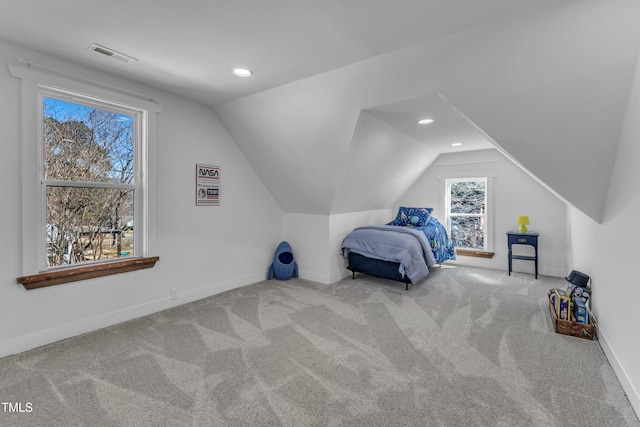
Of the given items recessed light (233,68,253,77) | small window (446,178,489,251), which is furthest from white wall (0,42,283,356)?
small window (446,178,489,251)

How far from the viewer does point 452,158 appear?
17.9 feet

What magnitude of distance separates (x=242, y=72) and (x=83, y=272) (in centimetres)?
225

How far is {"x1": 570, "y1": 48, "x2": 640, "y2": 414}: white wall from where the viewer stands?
1.80 meters

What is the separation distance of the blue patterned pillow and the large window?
3.99 metres

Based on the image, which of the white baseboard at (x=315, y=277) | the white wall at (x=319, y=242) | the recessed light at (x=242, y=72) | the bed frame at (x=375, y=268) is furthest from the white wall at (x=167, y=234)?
the bed frame at (x=375, y=268)

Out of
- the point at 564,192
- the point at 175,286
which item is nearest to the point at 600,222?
the point at 564,192

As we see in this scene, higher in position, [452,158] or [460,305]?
[452,158]

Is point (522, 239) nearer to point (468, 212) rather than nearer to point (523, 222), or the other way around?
point (523, 222)

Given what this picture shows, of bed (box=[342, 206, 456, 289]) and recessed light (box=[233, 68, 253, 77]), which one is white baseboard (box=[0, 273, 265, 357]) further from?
recessed light (box=[233, 68, 253, 77])

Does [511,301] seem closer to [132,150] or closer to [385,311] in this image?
[385,311]

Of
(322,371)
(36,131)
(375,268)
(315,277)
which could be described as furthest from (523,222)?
(36,131)

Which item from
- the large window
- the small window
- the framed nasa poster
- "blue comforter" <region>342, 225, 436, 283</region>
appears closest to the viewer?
the large window

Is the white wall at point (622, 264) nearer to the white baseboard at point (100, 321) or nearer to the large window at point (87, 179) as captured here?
the white baseboard at point (100, 321)

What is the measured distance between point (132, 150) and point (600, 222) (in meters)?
4.41
